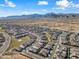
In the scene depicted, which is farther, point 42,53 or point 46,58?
point 42,53

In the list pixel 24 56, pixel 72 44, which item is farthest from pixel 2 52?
pixel 72 44

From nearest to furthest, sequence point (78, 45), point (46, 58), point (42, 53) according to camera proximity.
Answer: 1. point (46, 58)
2. point (42, 53)
3. point (78, 45)

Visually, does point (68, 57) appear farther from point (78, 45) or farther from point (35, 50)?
point (78, 45)

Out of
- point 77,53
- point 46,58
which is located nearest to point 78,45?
point 77,53

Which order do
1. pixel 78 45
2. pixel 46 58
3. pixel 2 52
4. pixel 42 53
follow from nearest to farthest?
pixel 46 58 → pixel 42 53 → pixel 2 52 → pixel 78 45

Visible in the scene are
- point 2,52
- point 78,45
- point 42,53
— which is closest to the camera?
point 42,53

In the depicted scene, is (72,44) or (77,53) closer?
(77,53)

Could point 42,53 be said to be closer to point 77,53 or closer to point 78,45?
point 77,53

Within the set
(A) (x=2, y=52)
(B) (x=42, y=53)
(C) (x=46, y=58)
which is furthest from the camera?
(A) (x=2, y=52)
